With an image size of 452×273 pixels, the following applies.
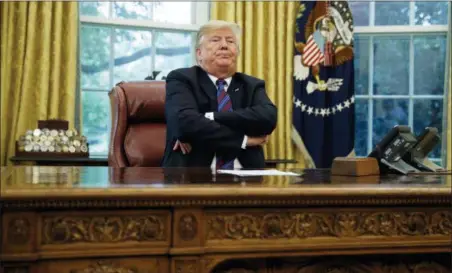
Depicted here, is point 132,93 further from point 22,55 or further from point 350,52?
point 350,52

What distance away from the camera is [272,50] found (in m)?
4.14

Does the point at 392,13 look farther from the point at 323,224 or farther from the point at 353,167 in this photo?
the point at 323,224

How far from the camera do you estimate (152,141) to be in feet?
9.40

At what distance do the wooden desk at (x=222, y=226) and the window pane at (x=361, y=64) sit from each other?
310 cm

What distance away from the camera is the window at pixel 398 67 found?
4.41 meters

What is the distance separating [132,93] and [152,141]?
0.28 metres

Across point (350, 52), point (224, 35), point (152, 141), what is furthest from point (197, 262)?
point (350, 52)

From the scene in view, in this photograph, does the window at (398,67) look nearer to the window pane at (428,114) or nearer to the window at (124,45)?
the window pane at (428,114)

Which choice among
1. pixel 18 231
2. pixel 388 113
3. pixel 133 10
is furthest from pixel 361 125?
pixel 18 231

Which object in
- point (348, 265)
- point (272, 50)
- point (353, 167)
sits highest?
point (272, 50)

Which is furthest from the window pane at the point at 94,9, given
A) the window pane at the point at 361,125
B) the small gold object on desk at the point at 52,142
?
the window pane at the point at 361,125

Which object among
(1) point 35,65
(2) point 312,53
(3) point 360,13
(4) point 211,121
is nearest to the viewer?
(4) point 211,121

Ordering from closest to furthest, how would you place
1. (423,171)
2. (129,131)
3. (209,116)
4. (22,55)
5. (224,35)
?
(423,171)
(209,116)
(224,35)
(129,131)
(22,55)

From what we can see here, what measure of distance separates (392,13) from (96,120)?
2556mm
